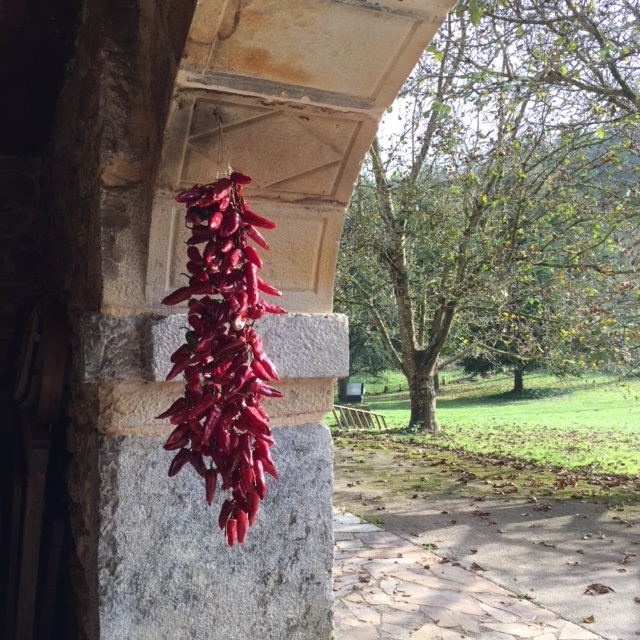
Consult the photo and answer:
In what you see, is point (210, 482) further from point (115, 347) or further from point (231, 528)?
point (115, 347)

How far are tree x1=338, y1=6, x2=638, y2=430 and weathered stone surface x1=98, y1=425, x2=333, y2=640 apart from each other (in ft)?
18.3

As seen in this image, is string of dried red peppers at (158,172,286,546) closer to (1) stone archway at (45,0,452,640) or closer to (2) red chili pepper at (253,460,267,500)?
(2) red chili pepper at (253,460,267,500)

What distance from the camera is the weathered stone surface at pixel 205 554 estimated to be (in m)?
2.11

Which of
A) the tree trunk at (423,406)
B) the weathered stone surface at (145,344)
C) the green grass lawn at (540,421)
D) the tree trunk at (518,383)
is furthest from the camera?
the tree trunk at (518,383)

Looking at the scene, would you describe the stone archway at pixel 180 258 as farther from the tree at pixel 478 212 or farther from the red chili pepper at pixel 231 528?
the tree at pixel 478 212

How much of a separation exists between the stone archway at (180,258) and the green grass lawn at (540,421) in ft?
21.3

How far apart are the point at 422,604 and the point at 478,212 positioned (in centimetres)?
689

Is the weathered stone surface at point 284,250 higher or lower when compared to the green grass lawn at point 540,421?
higher

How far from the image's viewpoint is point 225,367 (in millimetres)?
1648

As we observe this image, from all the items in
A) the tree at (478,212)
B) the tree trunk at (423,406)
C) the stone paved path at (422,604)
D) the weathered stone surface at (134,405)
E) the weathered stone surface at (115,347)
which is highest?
the tree at (478,212)

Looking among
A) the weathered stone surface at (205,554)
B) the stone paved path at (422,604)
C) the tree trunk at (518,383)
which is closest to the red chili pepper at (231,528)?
the weathered stone surface at (205,554)

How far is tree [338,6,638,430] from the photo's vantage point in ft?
26.2

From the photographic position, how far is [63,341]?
285 cm

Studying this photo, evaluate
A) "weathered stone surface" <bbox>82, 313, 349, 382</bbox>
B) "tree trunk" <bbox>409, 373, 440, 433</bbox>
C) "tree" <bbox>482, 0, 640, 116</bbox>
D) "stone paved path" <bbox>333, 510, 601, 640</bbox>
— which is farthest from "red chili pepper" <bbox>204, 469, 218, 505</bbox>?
"tree trunk" <bbox>409, 373, 440, 433</bbox>
